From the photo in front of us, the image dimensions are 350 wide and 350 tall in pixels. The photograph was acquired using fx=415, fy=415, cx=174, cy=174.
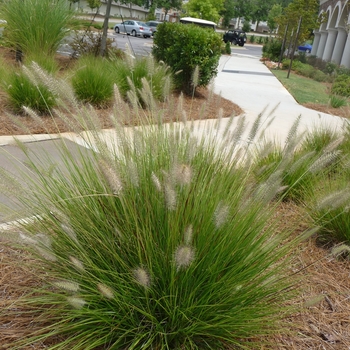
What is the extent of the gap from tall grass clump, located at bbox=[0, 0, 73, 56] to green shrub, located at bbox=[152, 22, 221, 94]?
2508mm

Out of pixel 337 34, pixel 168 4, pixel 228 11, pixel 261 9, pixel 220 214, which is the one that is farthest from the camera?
pixel 261 9

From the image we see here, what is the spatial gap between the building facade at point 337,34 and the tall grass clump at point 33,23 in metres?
19.2

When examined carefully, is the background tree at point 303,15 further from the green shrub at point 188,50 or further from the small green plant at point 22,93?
the small green plant at point 22,93

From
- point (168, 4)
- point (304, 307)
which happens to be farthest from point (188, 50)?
point (168, 4)

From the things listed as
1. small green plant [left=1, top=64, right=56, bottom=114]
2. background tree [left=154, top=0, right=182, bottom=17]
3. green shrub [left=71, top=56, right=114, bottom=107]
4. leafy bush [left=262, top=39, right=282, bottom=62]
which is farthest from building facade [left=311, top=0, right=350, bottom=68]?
background tree [left=154, top=0, right=182, bottom=17]

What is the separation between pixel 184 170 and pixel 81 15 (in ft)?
35.9

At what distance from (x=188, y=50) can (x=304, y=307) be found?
300 inches

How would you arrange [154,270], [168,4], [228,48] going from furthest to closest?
1. [168,4]
2. [228,48]
3. [154,270]

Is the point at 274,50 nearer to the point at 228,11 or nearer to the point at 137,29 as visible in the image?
the point at 137,29

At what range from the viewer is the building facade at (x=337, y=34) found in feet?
81.3

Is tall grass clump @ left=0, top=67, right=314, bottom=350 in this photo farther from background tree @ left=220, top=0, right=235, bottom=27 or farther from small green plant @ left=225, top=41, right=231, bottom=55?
background tree @ left=220, top=0, right=235, bottom=27

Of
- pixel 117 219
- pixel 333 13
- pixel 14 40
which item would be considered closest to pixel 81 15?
→ pixel 14 40

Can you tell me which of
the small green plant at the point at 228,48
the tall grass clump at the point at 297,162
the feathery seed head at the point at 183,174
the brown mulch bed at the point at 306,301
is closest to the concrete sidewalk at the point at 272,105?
the tall grass clump at the point at 297,162

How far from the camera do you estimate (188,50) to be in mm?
9078
